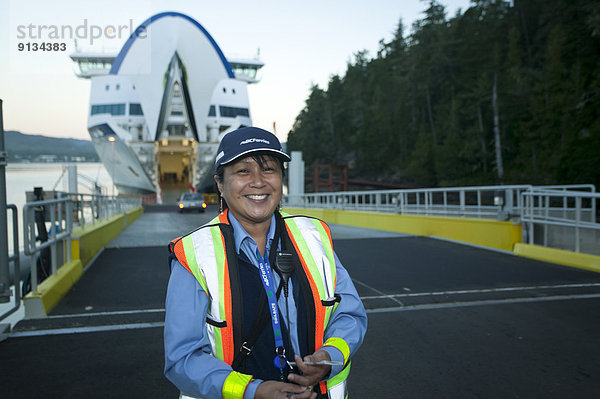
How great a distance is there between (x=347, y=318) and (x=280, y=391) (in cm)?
49

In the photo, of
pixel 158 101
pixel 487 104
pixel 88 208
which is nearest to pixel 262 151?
pixel 88 208

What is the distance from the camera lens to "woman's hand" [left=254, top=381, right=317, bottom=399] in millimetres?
1636

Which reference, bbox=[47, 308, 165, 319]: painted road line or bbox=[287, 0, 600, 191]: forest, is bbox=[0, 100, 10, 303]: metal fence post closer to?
bbox=[47, 308, 165, 319]: painted road line

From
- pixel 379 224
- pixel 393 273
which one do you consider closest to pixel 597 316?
pixel 393 273

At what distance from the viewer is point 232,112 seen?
143 ft

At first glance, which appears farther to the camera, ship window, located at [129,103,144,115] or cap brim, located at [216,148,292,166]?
ship window, located at [129,103,144,115]

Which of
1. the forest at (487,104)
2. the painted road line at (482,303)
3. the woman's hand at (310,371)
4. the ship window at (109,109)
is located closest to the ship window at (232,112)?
the ship window at (109,109)

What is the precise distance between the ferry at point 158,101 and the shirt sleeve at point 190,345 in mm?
35814

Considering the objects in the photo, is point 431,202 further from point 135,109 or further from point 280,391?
point 135,109

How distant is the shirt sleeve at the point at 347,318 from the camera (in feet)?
6.41

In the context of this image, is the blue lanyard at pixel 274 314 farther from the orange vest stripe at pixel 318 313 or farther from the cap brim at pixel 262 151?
the cap brim at pixel 262 151

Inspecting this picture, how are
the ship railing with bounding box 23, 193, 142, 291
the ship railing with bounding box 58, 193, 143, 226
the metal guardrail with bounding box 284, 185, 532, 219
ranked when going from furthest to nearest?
the metal guardrail with bounding box 284, 185, 532, 219 < the ship railing with bounding box 58, 193, 143, 226 < the ship railing with bounding box 23, 193, 142, 291

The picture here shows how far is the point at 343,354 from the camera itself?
73.2 inches

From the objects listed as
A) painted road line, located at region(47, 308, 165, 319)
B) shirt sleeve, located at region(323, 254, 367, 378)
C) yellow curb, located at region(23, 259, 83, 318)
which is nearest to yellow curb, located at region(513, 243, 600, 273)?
painted road line, located at region(47, 308, 165, 319)
